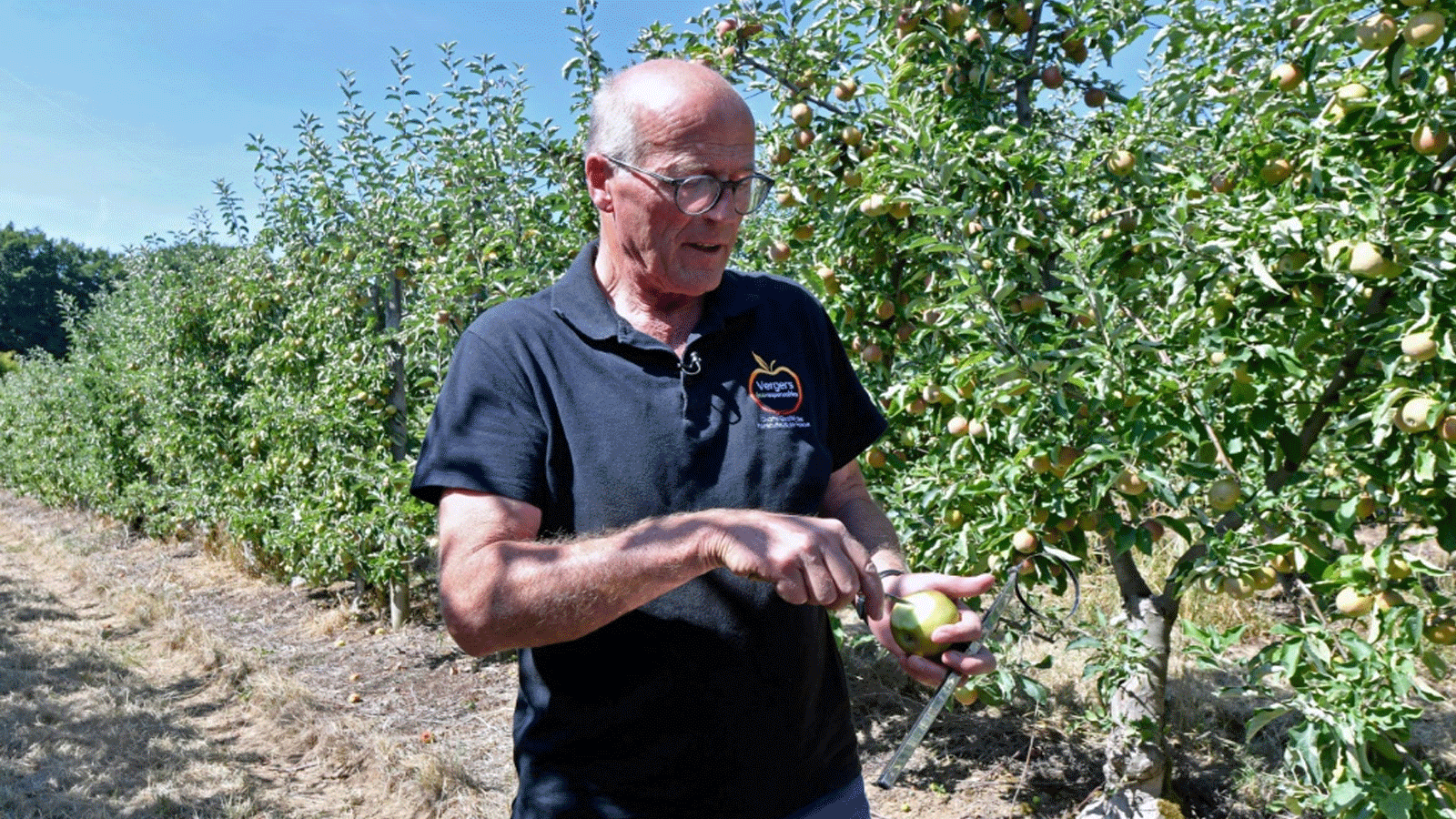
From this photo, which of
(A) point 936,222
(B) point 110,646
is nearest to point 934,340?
(A) point 936,222

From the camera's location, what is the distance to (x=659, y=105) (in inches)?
58.4

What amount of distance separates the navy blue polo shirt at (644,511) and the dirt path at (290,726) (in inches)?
88.8

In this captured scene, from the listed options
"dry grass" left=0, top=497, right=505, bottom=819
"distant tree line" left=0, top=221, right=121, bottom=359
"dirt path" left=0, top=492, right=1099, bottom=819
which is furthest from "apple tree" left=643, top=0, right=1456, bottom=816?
"distant tree line" left=0, top=221, right=121, bottom=359

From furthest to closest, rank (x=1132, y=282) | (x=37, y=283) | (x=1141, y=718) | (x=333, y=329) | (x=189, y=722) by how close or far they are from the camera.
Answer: (x=37, y=283) → (x=333, y=329) → (x=189, y=722) → (x=1141, y=718) → (x=1132, y=282)

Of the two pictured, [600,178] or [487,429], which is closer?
[487,429]

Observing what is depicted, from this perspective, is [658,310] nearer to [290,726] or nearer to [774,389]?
[774,389]

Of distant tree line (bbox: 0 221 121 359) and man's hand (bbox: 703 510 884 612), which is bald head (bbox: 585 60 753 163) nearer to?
man's hand (bbox: 703 510 884 612)

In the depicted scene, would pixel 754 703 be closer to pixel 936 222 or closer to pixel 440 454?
pixel 440 454

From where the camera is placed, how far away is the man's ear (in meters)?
1.56

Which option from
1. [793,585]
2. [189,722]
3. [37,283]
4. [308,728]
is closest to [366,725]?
[308,728]

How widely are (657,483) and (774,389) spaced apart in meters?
0.25

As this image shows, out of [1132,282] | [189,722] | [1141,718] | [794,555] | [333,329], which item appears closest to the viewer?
[794,555]

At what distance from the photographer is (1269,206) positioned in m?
2.14

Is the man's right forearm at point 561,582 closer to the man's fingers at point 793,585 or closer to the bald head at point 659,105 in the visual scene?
the man's fingers at point 793,585
